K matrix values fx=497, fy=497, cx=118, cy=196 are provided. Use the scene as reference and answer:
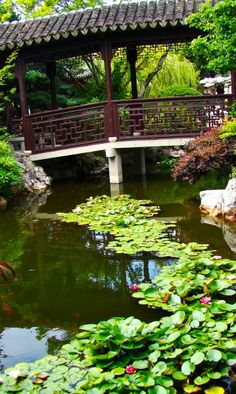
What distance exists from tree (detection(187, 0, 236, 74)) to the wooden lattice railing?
2067 millimetres

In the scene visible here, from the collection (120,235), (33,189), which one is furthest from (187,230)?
(33,189)

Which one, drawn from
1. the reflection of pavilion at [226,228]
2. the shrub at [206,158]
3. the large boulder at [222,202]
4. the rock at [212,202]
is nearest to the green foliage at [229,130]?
the shrub at [206,158]

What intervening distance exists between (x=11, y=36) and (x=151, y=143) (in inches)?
145

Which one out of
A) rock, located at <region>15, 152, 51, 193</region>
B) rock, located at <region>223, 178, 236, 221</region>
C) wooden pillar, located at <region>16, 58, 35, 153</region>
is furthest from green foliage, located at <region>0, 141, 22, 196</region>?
rock, located at <region>223, 178, 236, 221</region>

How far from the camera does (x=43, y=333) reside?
4.05 metres

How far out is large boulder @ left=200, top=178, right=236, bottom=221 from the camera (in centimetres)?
716

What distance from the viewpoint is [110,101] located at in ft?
33.6

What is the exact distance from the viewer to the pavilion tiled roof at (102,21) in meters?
9.46

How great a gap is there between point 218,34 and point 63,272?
169 inches

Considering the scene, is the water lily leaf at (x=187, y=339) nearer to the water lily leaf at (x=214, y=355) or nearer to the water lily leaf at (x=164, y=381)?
the water lily leaf at (x=214, y=355)

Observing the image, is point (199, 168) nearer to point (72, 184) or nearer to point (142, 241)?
point (142, 241)

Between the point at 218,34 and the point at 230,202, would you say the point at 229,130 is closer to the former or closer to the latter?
the point at 230,202

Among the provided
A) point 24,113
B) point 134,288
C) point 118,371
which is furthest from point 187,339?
point 24,113

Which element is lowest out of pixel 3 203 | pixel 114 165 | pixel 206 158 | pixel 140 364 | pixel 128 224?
pixel 140 364
